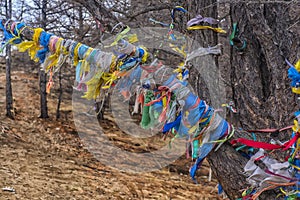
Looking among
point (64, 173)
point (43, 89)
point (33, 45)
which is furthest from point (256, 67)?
point (43, 89)

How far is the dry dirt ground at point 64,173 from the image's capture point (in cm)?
476

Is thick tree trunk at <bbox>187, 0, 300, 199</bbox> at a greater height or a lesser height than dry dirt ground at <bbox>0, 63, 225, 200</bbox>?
greater

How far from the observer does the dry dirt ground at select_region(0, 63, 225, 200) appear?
4.76 m

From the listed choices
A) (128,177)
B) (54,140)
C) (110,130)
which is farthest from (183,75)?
(110,130)

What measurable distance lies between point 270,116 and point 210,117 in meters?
0.44

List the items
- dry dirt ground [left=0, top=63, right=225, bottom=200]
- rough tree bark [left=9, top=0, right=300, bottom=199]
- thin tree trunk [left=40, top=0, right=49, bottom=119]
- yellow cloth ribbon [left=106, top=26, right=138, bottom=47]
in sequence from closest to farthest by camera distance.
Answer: yellow cloth ribbon [left=106, top=26, right=138, bottom=47]
rough tree bark [left=9, top=0, right=300, bottom=199]
dry dirt ground [left=0, top=63, right=225, bottom=200]
thin tree trunk [left=40, top=0, right=49, bottom=119]

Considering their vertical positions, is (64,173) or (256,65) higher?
(256,65)

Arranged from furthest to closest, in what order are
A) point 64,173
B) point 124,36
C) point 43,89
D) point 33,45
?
point 43,89 < point 64,173 < point 33,45 < point 124,36

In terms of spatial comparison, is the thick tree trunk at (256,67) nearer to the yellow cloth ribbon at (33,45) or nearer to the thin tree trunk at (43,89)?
the yellow cloth ribbon at (33,45)

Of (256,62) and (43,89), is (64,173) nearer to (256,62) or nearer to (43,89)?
(43,89)

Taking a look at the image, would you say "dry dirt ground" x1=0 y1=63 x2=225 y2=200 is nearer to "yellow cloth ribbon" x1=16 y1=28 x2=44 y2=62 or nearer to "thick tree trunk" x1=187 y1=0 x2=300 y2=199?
"yellow cloth ribbon" x1=16 y1=28 x2=44 y2=62

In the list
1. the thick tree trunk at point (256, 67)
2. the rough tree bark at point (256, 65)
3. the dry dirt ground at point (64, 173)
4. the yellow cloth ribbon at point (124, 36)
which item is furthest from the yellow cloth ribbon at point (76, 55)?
the dry dirt ground at point (64, 173)

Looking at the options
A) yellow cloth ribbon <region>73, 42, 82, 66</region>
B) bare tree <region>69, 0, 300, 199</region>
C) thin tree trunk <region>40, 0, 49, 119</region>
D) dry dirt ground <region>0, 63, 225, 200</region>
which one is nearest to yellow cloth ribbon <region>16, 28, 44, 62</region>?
yellow cloth ribbon <region>73, 42, 82, 66</region>

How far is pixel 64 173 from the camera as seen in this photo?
5383 mm
